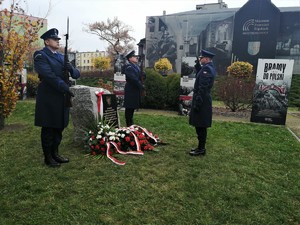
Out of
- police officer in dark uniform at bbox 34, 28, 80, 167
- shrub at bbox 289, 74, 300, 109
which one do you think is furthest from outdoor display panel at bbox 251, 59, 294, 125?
shrub at bbox 289, 74, 300, 109

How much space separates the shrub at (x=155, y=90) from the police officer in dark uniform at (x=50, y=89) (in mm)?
7304

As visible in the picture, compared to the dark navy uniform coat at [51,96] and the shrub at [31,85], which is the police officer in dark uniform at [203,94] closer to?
the dark navy uniform coat at [51,96]

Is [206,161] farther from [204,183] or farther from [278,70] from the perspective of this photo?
[278,70]

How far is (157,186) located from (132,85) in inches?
130

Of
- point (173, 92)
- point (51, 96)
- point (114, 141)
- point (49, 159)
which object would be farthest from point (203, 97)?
point (173, 92)

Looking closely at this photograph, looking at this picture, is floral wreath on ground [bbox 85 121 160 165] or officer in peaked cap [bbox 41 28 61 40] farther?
floral wreath on ground [bbox 85 121 160 165]

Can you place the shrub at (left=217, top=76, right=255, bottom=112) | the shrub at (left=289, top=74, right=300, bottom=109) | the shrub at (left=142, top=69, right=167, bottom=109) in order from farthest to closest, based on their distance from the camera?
the shrub at (left=289, top=74, right=300, bottom=109) < the shrub at (left=142, top=69, right=167, bottom=109) < the shrub at (left=217, top=76, right=255, bottom=112)

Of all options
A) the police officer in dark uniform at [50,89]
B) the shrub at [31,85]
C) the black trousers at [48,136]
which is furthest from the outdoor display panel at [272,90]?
the shrub at [31,85]

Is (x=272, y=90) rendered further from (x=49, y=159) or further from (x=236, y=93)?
(x=49, y=159)

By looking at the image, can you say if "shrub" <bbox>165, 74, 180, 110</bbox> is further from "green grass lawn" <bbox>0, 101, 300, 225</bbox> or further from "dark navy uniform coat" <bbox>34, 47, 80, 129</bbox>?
"dark navy uniform coat" <bbox>34, 47, 80, 129</bbox>

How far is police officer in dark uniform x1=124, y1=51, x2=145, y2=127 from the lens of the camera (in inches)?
256

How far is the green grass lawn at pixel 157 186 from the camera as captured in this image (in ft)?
10.2

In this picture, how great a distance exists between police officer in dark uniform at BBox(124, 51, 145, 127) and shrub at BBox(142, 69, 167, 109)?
464cm

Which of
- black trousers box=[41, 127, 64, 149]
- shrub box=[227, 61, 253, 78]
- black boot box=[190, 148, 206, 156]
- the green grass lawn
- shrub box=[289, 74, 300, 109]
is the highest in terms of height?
shrub box=[227, 61, 253, 78]
